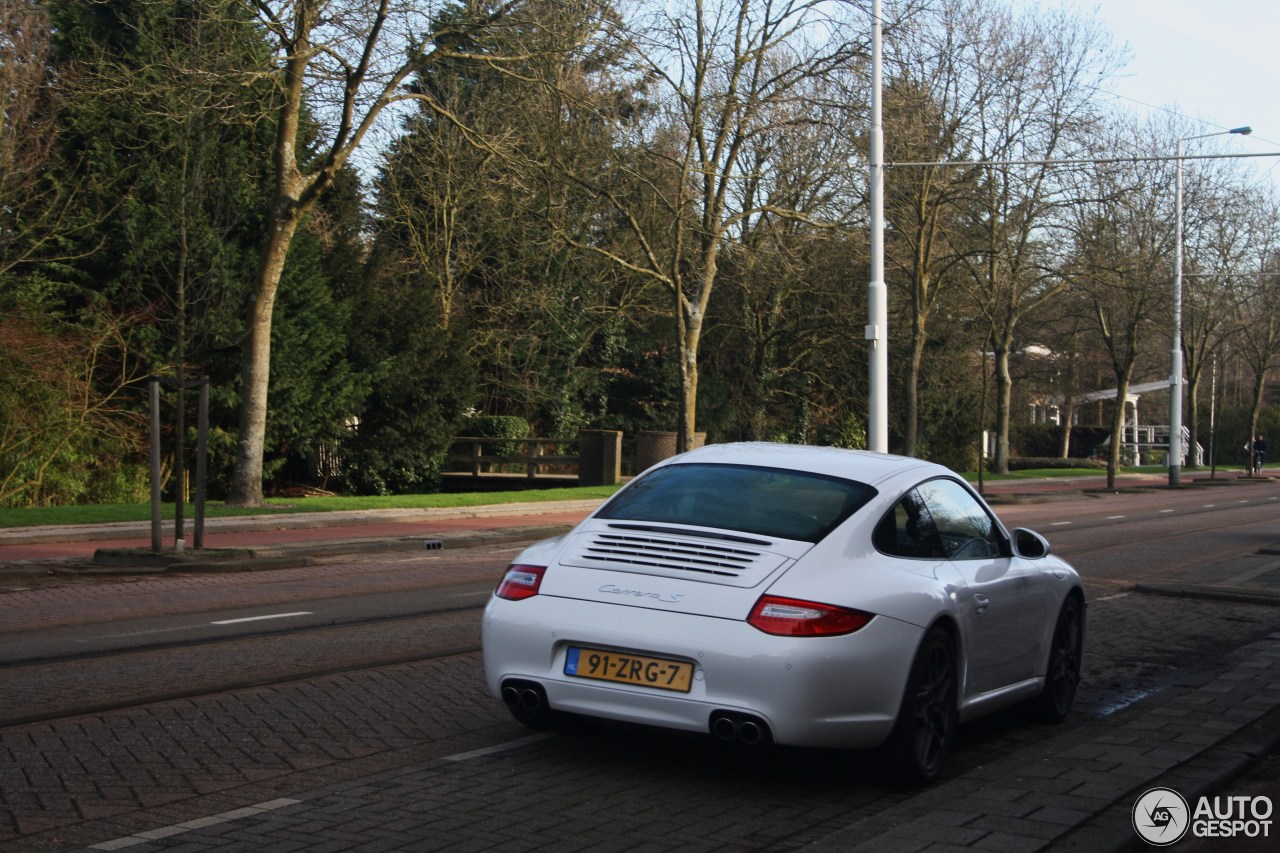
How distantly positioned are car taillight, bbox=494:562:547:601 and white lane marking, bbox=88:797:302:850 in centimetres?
124

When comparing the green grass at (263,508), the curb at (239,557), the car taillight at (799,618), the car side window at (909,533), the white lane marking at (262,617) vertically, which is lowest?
the white lane marking at (262,617)

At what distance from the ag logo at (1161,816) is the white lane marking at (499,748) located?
109 inches

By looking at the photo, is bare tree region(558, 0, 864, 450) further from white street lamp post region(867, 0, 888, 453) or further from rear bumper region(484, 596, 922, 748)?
rear bumper region(484, 596, 922, 748)

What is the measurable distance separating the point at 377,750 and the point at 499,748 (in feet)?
1.87

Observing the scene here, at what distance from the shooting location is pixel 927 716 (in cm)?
592

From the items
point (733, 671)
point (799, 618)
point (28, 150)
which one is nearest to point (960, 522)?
point (799, 618)

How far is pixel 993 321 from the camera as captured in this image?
4453 cm

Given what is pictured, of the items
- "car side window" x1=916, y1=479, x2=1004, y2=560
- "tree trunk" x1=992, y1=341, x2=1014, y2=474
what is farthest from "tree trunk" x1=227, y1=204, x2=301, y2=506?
"tree trunk" x1=992, y1=341, x2=1014, y2=474

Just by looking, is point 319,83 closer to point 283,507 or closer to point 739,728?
point 283,507

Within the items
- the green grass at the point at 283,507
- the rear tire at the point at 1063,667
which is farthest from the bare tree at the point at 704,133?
the rear tire at the point at 1063,667

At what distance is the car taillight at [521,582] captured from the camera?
19.7ft

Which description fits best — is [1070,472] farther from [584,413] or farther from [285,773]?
[285,773]

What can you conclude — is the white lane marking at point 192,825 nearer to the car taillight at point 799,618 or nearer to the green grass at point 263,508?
the car taillight at point 799,618

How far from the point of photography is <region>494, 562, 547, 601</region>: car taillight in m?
6.00
